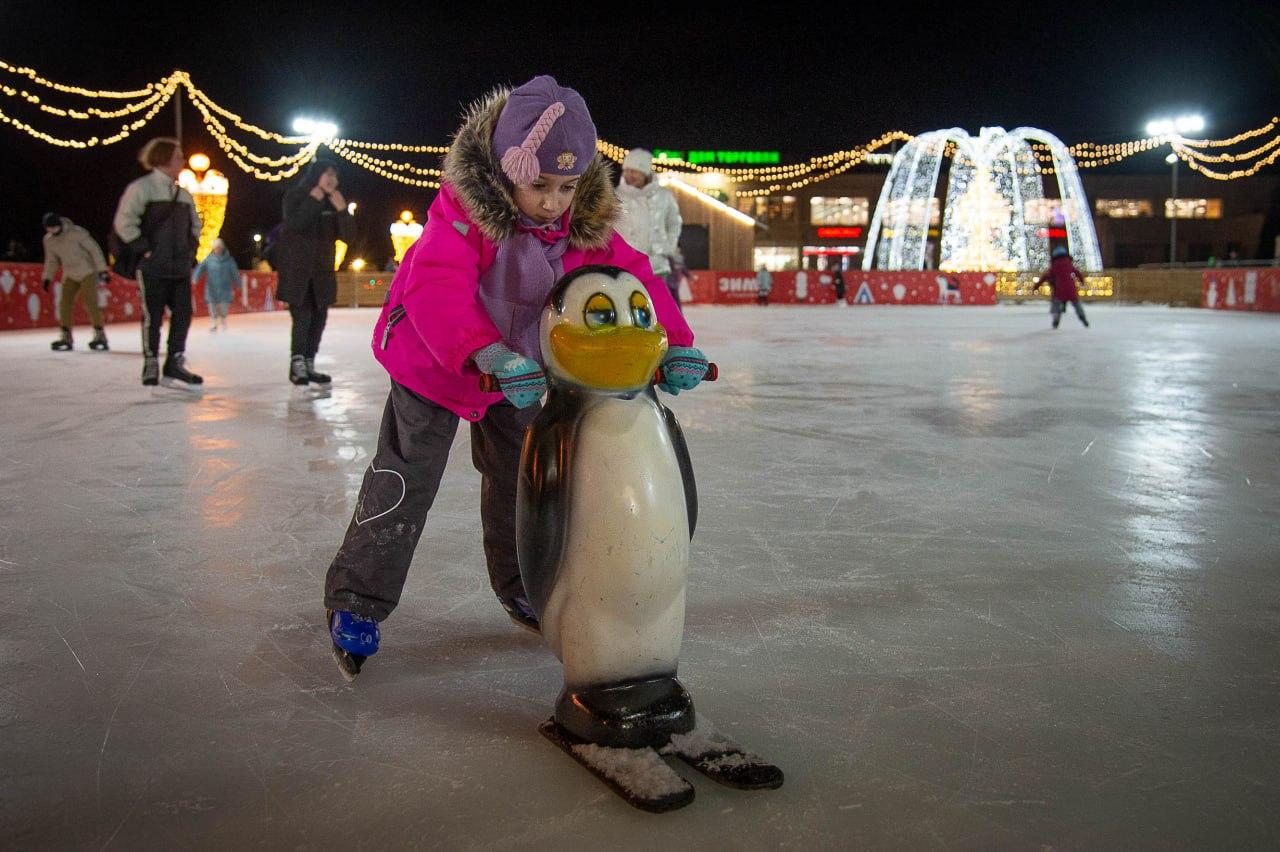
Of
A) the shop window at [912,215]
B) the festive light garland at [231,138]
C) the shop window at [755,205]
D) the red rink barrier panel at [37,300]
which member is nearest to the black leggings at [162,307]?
the red rink barrier panel at [37,300]

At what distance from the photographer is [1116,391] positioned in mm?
6078

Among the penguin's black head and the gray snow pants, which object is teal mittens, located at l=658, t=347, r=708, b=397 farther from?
the gray snow pants

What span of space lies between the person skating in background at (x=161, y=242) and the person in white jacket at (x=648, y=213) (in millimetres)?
2578

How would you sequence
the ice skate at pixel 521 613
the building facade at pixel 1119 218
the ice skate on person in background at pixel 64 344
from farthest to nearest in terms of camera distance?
the building facade at pixel 1119 218 < the ice skate on person in background at pixel 64 344 < the ice skate at pixel 521 613

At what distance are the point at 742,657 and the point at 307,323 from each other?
4.90 metres

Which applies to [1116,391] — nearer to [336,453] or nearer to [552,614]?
[336,453]

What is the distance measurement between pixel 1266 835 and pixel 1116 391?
207 inches

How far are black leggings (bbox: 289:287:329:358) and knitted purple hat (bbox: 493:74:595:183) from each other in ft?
15.1

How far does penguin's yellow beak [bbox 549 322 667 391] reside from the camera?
1441 millimetres

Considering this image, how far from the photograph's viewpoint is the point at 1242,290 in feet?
60.2

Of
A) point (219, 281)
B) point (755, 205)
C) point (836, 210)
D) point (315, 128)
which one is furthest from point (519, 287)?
point (836, 210)

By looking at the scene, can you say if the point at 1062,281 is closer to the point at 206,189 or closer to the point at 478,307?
the point at 478,307

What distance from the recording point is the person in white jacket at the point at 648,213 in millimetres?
6254

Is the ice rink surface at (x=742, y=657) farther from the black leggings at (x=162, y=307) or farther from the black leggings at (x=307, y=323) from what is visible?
the black leggings at (x=162, y=307)
